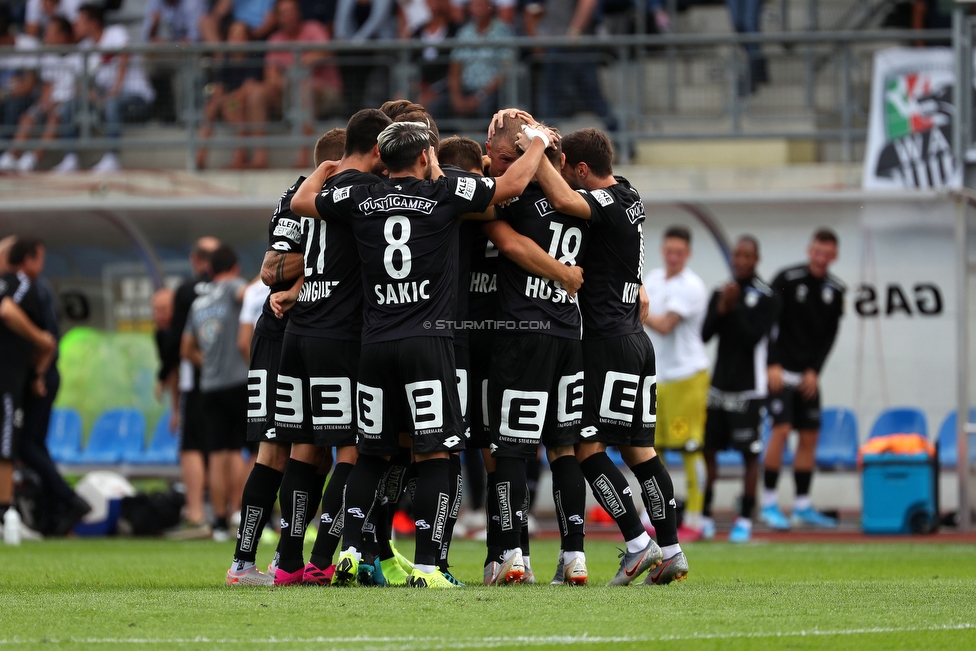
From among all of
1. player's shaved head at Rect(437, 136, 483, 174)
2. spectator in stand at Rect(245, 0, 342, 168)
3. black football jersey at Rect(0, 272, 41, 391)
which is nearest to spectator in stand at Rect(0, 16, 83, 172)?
spectator in stand at Rect(245, 0, 342, 168)

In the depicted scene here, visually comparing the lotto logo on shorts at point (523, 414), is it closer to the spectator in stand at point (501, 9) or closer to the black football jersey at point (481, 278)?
the black football jersey at point (481, 278)

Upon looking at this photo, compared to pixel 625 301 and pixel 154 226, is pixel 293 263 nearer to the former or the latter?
pixel 625 301

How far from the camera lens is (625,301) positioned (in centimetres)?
687

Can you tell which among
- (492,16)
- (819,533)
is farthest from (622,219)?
(492,16)

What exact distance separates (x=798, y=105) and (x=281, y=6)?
5888 millimetres

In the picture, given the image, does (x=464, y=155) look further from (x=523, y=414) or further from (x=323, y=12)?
(x=323, y=12)

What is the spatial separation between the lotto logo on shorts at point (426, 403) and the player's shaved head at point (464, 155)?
1.20m

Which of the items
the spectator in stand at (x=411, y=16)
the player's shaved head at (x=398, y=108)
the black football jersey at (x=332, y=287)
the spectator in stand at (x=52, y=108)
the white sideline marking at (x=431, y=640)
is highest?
the spectator in stand at (x=411, y=16)

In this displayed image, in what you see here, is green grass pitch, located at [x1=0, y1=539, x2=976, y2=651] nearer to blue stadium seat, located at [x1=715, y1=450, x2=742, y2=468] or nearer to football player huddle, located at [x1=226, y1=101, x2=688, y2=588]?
football player huddle, located at [x1=226, y1=101, x2=688, y2=588]

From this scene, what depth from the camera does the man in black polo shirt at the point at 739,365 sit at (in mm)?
11242

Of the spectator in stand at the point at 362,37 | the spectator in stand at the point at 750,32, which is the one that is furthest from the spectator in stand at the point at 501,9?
the spectator in stand at the point at 750,32

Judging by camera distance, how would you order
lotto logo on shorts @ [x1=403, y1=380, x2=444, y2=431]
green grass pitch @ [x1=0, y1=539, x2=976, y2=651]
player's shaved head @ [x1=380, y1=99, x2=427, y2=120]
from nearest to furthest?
green grass pitch @ [x1=0, y1=539, x2=976, y2=651], lotto logo on shorts @ [x1=403, y1=380, x2=444, y2=431], player's shaved head @ [x1=380, y1=99, x2=427, y2=120]

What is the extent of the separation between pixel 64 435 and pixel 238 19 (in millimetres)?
5421

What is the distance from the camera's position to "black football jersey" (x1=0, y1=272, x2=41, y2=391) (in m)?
11.4
